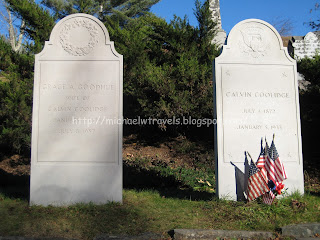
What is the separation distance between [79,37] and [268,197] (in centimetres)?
441

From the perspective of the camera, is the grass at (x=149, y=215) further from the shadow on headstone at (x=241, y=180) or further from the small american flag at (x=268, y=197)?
the shadow on headstone at (x=241, y=180)

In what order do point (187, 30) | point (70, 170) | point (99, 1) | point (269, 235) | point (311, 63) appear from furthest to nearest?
1. point (99, 1)
2. point (187, 30)
3. point (311, 63)
4. point (70, 170)
5. point (269, 235)

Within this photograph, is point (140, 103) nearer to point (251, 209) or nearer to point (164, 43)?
point (164, 43)

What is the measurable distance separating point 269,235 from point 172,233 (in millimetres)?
1292

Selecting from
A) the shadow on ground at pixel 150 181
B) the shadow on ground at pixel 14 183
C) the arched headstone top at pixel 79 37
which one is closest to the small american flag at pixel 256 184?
the shadow on ground at pixel 150 181

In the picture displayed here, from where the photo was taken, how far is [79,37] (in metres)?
5.48

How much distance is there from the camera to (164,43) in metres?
10.9

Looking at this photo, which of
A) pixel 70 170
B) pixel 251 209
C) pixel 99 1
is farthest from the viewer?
pixel 99 1

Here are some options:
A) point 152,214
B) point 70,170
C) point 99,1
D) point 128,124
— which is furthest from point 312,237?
point 99,1

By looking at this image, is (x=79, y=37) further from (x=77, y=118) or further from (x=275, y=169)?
(x=275, y=169)

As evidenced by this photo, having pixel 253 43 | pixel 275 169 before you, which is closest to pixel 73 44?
pixel 253 43

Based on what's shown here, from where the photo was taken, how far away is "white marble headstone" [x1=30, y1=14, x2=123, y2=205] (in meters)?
5.15

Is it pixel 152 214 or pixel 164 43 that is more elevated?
pixel 164 43

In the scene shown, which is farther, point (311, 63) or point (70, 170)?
point (311, 63)
